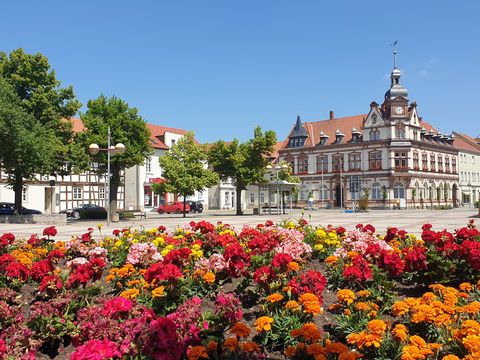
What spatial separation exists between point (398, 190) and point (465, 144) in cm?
3066

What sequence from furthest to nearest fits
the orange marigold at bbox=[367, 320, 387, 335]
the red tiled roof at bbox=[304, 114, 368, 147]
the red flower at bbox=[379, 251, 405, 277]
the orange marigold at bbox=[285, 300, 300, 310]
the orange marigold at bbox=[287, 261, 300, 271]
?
the red tiled roof at bbox=[304, 114, 368, 147], the red flower at bbox=[379, 251, 405, 277], the orange marigold at bbox=[287, 261, 300, 271], the orange marigold at bbox=[285, 300, 300, 310], the orange marigold at bbox=[367, 320, 387, 335]

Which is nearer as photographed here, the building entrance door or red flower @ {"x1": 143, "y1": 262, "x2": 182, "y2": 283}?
red flower @ {"x1": 143, "y1": 262, "x2": 182, "y2": 283}

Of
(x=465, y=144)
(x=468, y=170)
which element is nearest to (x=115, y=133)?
(x=468, y=170)

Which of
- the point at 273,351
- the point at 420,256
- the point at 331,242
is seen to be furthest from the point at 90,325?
the point at 331,242

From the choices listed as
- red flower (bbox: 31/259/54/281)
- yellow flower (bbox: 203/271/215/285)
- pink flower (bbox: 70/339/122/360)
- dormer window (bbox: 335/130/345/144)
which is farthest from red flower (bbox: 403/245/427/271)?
dormer window (bbox: 335/130/345/144)

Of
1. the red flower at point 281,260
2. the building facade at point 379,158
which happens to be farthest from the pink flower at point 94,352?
the building facade at point 379,158

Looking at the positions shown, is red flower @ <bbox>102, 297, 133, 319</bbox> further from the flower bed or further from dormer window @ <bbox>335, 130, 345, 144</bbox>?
dormer window @ <bbox>335, 130, 345, 144</bbox>

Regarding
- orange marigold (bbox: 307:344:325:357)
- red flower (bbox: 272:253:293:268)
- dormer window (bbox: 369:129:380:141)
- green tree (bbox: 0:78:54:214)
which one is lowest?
orange marigold (bbox: 307:344:325:357)

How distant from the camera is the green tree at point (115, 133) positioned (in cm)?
3372

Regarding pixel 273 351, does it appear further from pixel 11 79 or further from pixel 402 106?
pixel 402 106

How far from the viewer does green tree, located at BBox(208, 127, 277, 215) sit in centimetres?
4247

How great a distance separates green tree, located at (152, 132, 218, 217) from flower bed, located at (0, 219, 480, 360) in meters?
30.8

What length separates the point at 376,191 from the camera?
6650 cm

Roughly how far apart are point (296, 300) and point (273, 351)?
0.78 m
